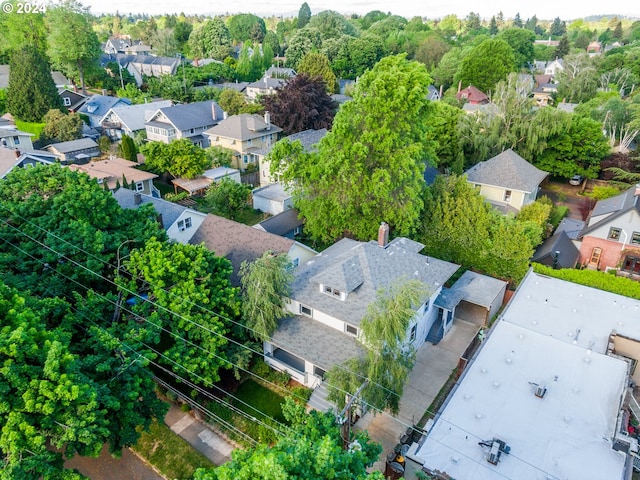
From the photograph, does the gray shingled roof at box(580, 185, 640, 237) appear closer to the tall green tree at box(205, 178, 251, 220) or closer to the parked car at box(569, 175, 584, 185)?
the parked car at box(569, 175, 584, 185)

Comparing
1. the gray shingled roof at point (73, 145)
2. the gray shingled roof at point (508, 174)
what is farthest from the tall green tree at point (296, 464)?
the gray shingled roof at point (73, 145)

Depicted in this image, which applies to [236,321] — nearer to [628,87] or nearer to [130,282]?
[130,282]

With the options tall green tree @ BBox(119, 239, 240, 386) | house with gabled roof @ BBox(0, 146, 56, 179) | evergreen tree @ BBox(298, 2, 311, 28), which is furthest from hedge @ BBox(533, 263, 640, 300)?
evergreen tree @ BBox(298, 2, 311, 28)

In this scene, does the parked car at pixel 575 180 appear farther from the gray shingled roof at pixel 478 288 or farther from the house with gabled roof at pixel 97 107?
the house with gabled roof at pixel 97 107

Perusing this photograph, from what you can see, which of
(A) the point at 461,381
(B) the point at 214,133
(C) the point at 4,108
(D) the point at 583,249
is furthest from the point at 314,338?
(C) the point at 4,108

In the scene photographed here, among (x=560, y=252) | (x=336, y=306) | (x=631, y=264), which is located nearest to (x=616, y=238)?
(x=631, y=264)

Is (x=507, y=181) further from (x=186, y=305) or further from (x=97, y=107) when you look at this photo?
(x=97, y=107)
